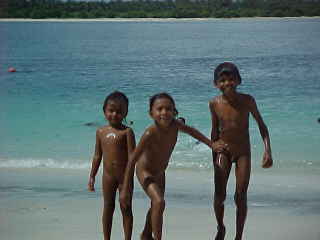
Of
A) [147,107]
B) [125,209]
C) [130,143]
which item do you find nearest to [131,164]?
[130,143]

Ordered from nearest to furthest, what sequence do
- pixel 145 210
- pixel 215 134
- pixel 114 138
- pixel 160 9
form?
pixel 114 138
pixel 215 134
pixel 145 210
pixel 160 9

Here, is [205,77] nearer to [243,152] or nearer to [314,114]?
[314,114]

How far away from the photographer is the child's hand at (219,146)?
12.2 ft

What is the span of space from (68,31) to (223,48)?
996 cm

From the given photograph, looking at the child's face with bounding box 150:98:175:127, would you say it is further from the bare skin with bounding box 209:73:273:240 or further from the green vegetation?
the green vegetation

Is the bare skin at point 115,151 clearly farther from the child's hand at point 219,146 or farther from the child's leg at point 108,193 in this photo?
the child's hand at point 219,146

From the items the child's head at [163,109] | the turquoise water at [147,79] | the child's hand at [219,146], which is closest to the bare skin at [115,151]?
the child's head at [163,109]

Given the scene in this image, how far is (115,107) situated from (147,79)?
1178 cm

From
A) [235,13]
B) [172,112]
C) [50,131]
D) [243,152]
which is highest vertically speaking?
[235,13]

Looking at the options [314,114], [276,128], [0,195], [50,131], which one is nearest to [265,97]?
[314,114]

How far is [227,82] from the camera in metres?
3.74

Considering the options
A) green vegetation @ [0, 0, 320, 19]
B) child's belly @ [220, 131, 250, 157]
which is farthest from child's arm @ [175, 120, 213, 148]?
green vegetation @ [0, 0, 320, 19]

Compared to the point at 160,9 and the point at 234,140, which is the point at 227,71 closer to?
the point at 234,140

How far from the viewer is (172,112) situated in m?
3.48
